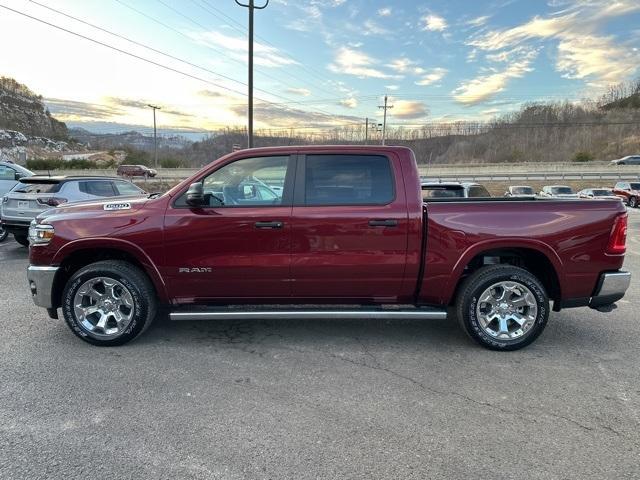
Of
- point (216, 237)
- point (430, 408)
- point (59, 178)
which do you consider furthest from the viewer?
point (59, 178)

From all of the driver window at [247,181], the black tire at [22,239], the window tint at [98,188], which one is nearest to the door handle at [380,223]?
the driver window at [247,181]

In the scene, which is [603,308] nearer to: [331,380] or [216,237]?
[331,380]

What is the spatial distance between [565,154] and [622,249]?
109602 mm

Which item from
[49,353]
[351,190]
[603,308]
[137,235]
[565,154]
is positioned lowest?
[49,353]

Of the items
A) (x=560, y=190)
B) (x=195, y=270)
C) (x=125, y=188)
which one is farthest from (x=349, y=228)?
(x=560, y=190)

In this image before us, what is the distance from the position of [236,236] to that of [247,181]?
0.58 meters

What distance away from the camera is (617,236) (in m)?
3.75

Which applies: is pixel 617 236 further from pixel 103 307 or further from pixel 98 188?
pixel 98 188

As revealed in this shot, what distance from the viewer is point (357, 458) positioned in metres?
2.39

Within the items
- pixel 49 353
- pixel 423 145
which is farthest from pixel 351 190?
pixel 423 145

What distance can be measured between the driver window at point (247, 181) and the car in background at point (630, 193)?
85.4 feet

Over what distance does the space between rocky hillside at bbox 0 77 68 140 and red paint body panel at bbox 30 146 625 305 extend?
132959 mm

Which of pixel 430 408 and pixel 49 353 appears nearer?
pixel 430 408

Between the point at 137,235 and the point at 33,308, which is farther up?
the point at 137,235
